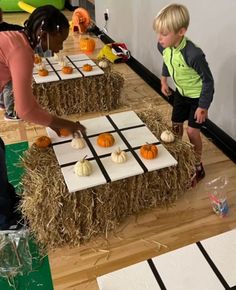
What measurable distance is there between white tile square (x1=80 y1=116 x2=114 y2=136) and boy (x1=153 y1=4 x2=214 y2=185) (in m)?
0.45

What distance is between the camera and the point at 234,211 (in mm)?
1743

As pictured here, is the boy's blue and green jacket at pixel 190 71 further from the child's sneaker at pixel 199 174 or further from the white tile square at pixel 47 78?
the white tile square at pixel 47 78

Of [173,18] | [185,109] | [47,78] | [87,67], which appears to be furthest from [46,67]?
[173,18]

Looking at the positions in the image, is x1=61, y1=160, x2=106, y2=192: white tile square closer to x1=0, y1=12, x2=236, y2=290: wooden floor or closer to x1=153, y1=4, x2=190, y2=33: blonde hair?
x1=0, y1=12, x2=236, y2=290: wooden floor

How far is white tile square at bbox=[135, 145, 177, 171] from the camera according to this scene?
1474mm

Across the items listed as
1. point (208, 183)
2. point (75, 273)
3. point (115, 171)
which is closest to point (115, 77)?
point (208, 183)

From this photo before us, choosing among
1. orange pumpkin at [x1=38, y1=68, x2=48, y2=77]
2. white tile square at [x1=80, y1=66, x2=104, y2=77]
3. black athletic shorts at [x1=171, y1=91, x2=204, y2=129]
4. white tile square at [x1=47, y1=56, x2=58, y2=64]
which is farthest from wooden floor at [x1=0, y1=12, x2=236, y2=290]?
white tile square at [x1=47, y1=56, x2=58, y2=64]

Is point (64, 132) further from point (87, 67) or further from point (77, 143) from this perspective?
point (87, 67)

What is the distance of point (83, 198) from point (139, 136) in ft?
1.42

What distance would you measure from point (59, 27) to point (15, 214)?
86 centimetres

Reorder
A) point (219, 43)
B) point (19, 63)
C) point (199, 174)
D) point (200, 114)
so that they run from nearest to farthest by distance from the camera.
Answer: point (19, 63) → point (200, 114) → point (199, 174) → point (219, 43)

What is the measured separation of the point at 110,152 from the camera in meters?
1.55

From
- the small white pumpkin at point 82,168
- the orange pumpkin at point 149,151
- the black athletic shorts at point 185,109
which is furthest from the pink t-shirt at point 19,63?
the black athletic shorts at point 185,109

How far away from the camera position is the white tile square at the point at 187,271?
2.89 feet
